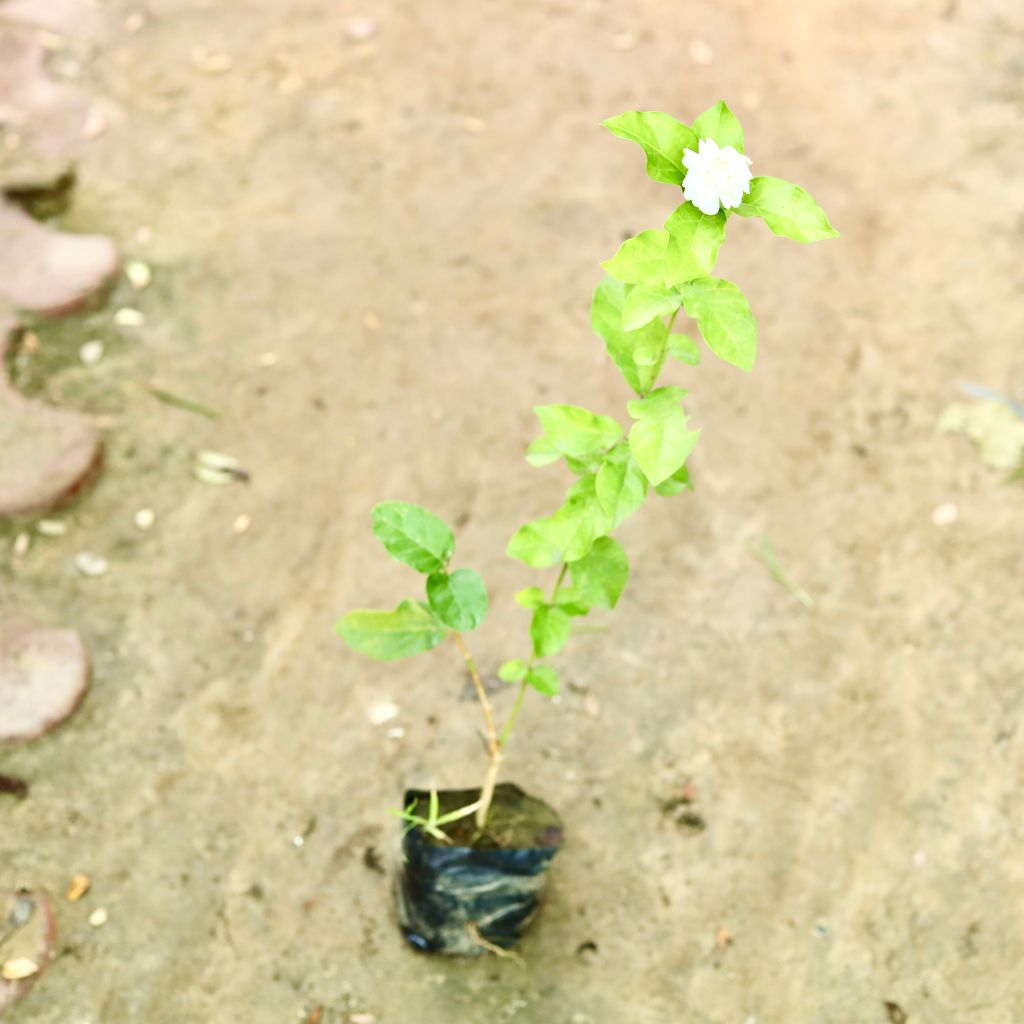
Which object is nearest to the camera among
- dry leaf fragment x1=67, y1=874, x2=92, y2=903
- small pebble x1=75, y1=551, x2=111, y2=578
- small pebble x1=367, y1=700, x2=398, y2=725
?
dry leaf fragment x1=67, y1=874, x2=92, y2=903

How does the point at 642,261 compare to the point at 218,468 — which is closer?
the point at 642,261

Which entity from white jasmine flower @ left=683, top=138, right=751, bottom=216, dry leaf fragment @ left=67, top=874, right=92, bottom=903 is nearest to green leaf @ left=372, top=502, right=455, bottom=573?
white jasmine flower @ left=683, top=138, right=751, bottom=216

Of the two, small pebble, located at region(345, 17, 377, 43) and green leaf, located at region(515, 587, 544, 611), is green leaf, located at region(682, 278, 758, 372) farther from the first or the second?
small pebble, located at region(345, 17, 377, 43)

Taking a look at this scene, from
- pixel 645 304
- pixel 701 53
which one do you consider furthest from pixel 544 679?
pixel 701 53

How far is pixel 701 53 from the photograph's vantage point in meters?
4.59

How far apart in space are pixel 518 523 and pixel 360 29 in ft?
8.80

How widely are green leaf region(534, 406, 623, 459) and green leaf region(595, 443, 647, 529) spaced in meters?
0.04

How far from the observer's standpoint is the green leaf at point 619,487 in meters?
1.64

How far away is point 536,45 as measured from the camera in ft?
15.1

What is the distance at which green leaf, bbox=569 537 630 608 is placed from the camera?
180 centimetres

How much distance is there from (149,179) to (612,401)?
2.00 m

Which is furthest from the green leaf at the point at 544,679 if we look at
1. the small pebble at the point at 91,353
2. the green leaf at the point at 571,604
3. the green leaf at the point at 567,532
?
the small pebble at the point at 91,353

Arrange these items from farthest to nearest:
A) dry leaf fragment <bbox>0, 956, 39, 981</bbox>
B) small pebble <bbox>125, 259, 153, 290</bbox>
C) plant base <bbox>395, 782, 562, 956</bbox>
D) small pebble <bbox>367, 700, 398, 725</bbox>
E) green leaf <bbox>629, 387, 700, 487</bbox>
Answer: small pebble <bbox>125, 259, 153, 290</bbox>
small pebble <bbox>367, 700, 398, 725</bbox>
dry leaf fragment <bbox>0, 956, 39, 981</bbox>
plant base <bbox>395, 782, 562, 956</bbox>
green leaf <bbox>629, 387, 700, 487</bbox>

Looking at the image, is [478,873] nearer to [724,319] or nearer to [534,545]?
[534,545]
